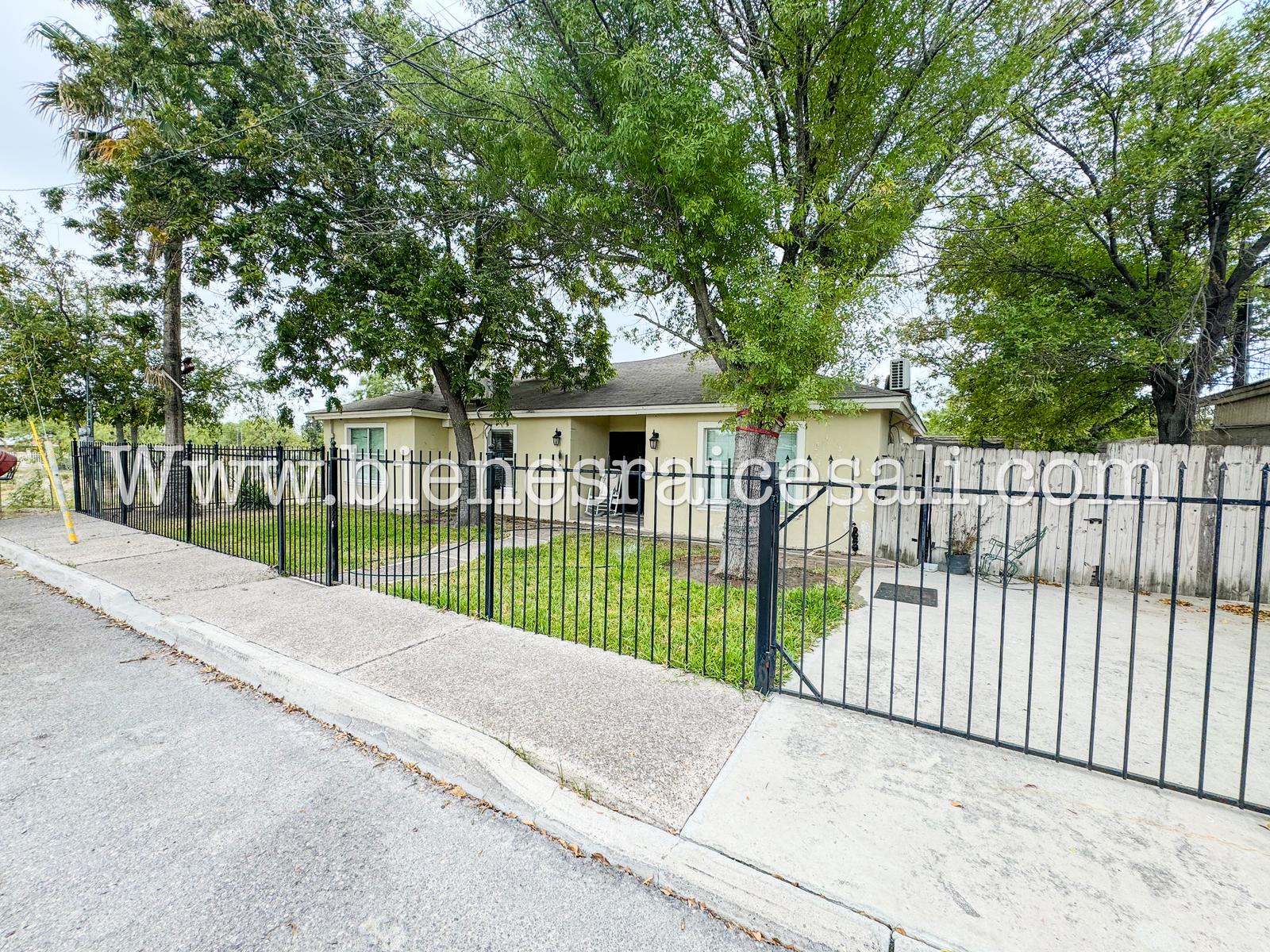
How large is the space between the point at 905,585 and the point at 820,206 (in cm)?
507

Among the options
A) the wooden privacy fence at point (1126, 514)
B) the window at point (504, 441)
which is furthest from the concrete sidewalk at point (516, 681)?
the window at point (504, 441)

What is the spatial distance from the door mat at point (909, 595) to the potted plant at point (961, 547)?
4.77 feet

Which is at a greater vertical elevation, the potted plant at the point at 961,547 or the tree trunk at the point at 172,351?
the tree trunk at the point at 172,351

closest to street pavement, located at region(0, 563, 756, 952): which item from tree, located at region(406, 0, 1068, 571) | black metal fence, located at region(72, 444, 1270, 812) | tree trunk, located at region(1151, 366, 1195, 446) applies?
black metal fence, located at region(72, 444, 1270, 812)

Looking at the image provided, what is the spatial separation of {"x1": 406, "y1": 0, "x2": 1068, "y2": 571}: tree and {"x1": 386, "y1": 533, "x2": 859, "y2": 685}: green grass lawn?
130cm

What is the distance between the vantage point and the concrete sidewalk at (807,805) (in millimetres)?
1887

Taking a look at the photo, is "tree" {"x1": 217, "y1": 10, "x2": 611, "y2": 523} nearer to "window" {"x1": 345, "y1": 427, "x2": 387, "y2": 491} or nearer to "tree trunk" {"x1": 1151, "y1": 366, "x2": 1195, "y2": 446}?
"window" {"x1": 345, "y1": 427, "x2": 387, "y2": 491}

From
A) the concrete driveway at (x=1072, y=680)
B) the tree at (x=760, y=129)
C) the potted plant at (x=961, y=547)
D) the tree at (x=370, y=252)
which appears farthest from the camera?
the tree at (x=370, y=252)

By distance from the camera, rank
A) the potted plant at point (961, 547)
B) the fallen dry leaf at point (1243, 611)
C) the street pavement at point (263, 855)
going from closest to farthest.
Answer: the street pavement at point (263, 855), the fallen dry leaf at point (1243, 611), the potted plant at point (961, 547)

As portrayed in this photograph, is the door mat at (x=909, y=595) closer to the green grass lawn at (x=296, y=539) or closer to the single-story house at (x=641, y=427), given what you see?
the single-story house at (x=641, y=427)

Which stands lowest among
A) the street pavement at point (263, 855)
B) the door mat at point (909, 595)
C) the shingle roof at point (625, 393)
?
the door mat at point (909, 595)

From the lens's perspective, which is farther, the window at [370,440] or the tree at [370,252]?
the window at [370,440]

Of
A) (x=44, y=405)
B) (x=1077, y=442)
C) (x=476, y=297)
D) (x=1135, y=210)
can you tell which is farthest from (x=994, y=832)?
(x=44, y=405)

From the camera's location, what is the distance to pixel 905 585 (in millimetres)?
7125
